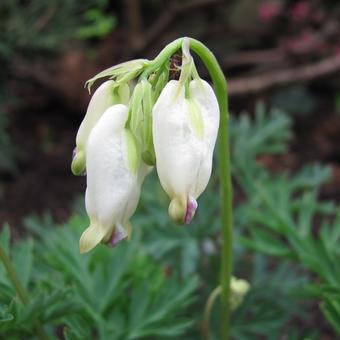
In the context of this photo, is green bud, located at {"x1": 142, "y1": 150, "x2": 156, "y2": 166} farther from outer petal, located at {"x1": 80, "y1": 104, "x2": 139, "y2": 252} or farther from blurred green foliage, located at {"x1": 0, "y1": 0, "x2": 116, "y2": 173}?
blurred green foliage, located at {"x1": 0, "y1": 0, "x2": 116, "y2": 173}

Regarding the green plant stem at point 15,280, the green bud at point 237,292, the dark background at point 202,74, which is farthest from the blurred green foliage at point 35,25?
the green plant stem at point 15,280

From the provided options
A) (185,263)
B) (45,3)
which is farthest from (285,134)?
(45,3)

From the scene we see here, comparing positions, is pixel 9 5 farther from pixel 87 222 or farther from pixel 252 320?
pixel 252 320

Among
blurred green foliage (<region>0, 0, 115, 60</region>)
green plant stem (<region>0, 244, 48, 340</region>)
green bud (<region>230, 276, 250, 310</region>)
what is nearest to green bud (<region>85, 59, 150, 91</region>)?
green plant stem (<region>0, 244, 48, 340</region>)

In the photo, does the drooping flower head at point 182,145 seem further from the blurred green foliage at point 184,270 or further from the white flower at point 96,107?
the blurred green foliage at point 184,270

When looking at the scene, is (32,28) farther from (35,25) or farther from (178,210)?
(178,210)

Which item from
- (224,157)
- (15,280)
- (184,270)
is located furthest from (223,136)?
(184,270)
